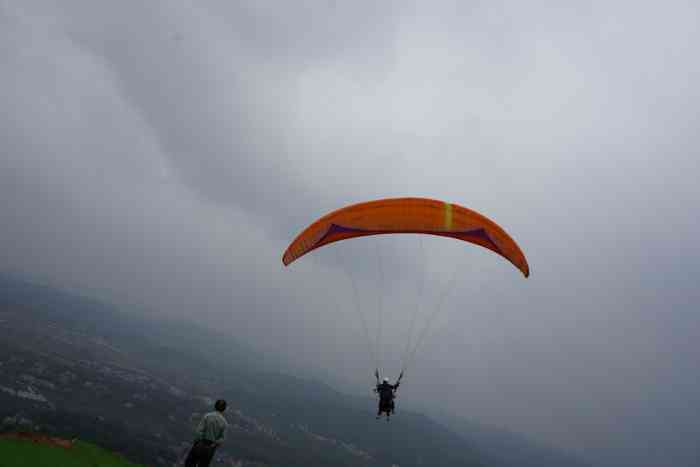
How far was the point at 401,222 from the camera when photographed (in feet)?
60.2


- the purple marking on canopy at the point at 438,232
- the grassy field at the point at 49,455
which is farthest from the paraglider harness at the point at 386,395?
the grassy field at the point at 49,455

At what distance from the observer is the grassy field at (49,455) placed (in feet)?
39.4

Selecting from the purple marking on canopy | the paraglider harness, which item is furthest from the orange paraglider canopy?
the paraglider harness

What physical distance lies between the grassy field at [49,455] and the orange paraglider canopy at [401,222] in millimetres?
9616

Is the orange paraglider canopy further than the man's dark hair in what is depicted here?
Yes

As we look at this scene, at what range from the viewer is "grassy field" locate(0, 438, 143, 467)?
1200 cm

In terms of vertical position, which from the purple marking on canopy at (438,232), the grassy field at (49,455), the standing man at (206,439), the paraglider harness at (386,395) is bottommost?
the grassy field at (49,455)

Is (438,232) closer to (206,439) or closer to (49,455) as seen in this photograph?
(206,439)

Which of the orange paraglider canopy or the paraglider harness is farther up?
the orange paraglider canopy

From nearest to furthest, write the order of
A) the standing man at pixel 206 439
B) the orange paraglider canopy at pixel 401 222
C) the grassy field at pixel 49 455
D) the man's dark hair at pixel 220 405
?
1. the man's dark hair at pixel 220 405
2. the standing man at pixel 206 439
3. the grassy field at pixel 49 455
4. the orange paraglider canopy at pixel 401 222

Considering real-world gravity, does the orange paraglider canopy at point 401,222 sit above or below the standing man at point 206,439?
above

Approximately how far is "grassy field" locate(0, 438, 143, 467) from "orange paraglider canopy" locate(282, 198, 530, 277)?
31.5 ft

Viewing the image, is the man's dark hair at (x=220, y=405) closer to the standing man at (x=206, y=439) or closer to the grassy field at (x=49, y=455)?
the standing man at (x=206, y=439)

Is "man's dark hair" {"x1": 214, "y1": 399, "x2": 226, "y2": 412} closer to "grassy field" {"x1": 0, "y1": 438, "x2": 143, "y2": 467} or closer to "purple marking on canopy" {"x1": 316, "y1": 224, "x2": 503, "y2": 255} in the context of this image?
"grassy field" {"x1": 0, "y1": 438, "x2": 143, "y2": 467}
